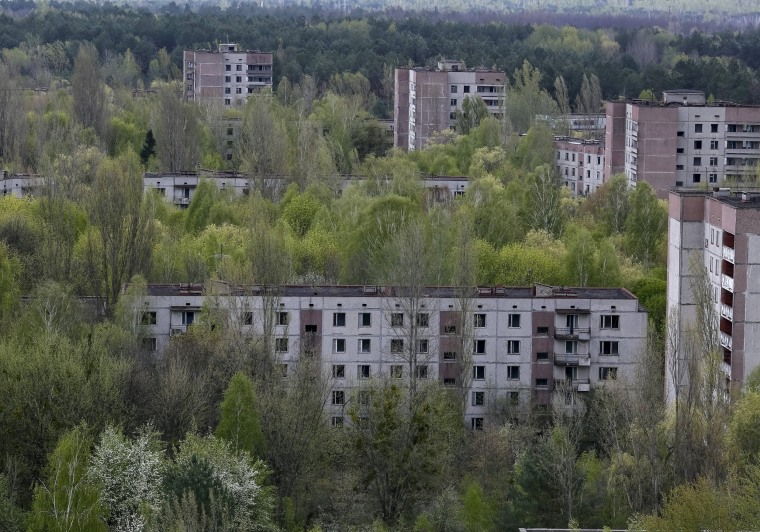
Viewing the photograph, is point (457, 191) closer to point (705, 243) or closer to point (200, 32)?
point (705, 243)

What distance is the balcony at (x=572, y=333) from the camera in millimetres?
28906

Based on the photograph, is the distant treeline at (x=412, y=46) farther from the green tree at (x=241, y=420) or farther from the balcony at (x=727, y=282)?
the green tree at (x=241, y=420)

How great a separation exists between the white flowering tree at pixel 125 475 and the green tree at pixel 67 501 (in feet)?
1.15

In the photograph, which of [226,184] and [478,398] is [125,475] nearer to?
[478,398]

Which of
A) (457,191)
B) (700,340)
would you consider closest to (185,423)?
(700,340)

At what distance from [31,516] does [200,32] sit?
71829 millimetres

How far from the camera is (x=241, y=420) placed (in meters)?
24.2

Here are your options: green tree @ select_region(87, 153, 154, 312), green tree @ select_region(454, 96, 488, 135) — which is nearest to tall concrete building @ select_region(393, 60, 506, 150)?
green tree @ select_region(454, 96, 488, 135)

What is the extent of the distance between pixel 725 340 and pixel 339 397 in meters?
5.73

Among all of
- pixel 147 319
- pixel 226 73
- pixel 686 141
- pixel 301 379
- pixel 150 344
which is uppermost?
pixel 226 73

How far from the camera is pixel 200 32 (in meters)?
91.8

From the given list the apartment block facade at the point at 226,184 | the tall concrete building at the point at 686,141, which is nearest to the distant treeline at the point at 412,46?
the tall concrete building at the point at 686,141

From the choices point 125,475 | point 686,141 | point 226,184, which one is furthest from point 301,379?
point 686,141

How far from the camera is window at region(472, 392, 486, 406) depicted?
29047 mm
